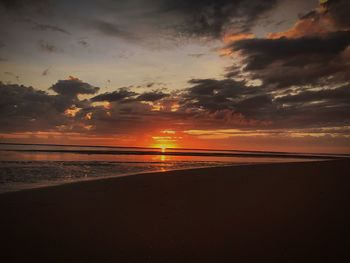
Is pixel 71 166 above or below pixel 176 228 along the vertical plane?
above

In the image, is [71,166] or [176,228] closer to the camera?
[176,228]

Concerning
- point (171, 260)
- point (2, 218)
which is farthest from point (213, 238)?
point (2, 218)

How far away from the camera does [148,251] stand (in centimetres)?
719

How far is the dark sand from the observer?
7008mm

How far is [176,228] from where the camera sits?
29.2 feet

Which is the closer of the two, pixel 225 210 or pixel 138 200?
pixel 225 210

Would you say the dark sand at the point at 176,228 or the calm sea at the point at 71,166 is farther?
the calm sea at the point at 71,166

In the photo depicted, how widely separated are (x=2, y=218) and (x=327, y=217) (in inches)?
434

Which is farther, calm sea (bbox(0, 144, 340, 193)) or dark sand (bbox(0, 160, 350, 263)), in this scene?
calm sea (bbox(0, 144, 340, 193))

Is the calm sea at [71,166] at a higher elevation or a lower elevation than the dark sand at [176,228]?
higher

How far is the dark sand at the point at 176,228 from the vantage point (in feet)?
23.0

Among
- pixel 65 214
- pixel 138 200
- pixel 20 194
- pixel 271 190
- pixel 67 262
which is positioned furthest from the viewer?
pixel 271 190

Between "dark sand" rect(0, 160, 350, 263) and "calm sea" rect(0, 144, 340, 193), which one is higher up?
"calm sea" rect(0, 144, 340, 193)

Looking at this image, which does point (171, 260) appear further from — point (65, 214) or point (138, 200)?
point (138, 200)
